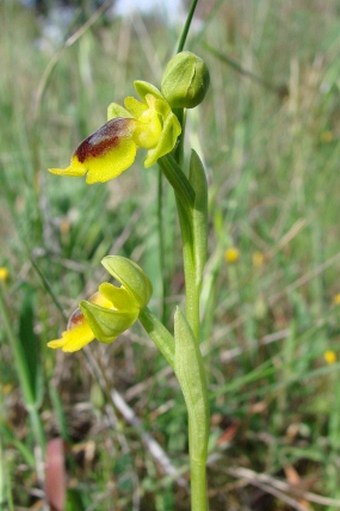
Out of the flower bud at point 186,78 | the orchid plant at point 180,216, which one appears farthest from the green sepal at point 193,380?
the flower bud at point 186,78

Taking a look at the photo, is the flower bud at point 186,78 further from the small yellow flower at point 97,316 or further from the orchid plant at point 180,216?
the small yellow flower at point 97,316

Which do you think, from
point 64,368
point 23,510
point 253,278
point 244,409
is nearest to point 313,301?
point 253,278

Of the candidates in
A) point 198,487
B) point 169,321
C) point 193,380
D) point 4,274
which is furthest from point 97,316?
point 169,321

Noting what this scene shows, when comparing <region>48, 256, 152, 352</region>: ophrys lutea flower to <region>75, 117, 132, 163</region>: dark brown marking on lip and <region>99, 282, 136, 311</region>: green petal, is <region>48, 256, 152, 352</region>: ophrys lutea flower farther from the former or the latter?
<region>75, 117, 132, 163</region>: dark brown marking on lip

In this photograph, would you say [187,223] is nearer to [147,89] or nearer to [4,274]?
[147,89]

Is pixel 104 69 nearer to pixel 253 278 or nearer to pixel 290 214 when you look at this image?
pixel 290 214

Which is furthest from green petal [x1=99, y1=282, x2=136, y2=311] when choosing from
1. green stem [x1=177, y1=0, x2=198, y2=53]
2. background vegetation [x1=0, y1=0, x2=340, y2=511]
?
green stem [x1=177, y1=0, x2=198, y2=53]

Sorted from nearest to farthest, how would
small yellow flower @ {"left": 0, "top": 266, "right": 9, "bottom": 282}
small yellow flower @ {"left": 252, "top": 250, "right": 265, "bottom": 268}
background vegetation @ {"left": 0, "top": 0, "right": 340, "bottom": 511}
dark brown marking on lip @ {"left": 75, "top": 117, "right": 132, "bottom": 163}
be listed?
dark brown marking on lip @ {"left": 75, "top": 117, "right": 132, "bottom": 163}
background vegetation @ {"left": 0, "top": 0, "right": 340, "bottom": 511}
small yellow flower @ {"left": 0, "top": 266, "right": 9, "bottom": 282}
small yellow flower @ {"left": 252, "top": 250, "right": 265, "bottom": 268}
